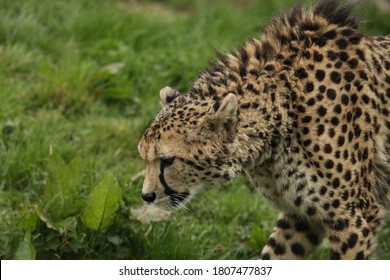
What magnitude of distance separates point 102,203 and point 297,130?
141cm

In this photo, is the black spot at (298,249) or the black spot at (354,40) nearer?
the black spot at (354,40)

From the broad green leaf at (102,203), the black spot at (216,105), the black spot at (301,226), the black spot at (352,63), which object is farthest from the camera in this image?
the black spot at (301,226)

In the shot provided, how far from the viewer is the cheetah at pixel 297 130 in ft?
18.9

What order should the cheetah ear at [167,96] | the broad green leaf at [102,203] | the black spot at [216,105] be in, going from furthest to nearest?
the broad green leaf at [102,203] < the cheetah ear at [167,96] < the black spot at [216,105]

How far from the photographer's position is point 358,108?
5.86 m

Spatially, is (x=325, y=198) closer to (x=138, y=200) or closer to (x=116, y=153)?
(x=138, y=200)

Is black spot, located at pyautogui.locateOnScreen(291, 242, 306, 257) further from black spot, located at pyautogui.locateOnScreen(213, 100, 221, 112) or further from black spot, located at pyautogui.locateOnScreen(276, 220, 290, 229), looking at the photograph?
black spot, located at pyautogui.locateOnScreen(213, 100, 221, 112)

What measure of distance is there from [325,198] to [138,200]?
1661 millimetres

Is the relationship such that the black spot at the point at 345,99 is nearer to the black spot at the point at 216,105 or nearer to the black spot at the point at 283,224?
the black spot at the point at 216,105

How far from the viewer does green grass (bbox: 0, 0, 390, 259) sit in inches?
262

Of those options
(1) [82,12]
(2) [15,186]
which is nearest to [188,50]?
(1) [82,12]

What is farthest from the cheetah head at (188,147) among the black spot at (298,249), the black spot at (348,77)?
the black spot at (298,249)

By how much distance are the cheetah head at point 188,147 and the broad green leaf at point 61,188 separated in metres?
1.00

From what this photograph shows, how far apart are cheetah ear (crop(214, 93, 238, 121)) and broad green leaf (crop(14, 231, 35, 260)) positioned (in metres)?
1.41
